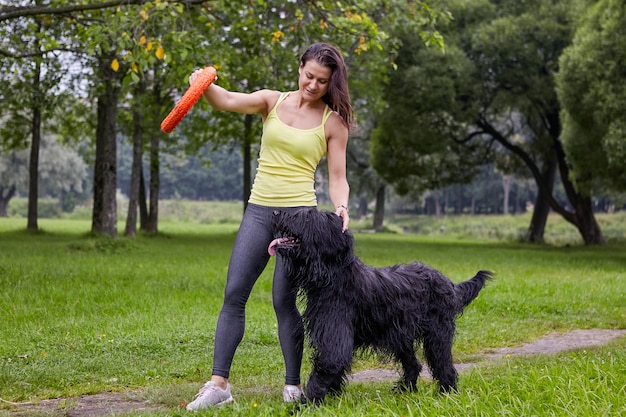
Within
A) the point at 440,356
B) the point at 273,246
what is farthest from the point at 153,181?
the point at 273,246

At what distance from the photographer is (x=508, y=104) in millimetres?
28688

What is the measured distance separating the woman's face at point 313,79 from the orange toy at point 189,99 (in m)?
0.57

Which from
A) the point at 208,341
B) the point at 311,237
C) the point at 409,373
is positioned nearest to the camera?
the point at 311,237

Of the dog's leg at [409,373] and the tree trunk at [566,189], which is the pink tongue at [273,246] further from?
the tree trunk at [566,189]

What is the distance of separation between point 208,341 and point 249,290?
9.43 ft

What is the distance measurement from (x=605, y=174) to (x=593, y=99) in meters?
3.34

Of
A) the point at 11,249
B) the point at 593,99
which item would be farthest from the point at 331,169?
the point at 593,99

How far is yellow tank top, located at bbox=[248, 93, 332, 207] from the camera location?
4.82 m

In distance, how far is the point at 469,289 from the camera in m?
5.21

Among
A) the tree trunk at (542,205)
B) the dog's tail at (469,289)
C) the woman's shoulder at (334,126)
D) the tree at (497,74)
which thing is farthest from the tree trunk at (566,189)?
the woman's shoulder at (334,126)

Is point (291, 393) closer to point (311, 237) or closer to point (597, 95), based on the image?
point (311, 237)

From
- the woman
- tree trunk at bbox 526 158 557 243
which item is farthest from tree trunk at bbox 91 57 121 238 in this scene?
tree trunk at bbox 526 158 557 243

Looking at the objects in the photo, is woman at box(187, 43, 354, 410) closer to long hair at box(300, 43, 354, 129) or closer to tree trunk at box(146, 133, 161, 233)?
long hair at box(300, 43, 354, 129)

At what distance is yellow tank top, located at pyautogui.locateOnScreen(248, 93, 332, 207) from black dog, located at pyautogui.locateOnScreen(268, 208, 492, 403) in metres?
0.44
